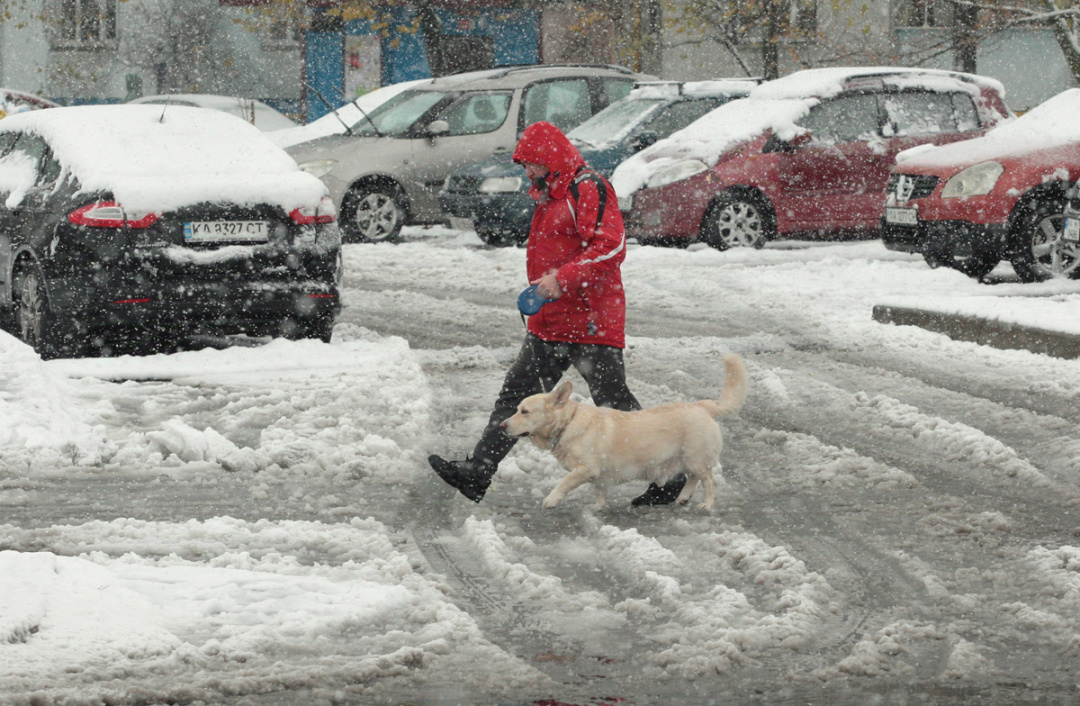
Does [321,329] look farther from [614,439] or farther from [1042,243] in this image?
[1042,243]

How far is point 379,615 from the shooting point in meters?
4.61

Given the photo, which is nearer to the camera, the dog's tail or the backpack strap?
the backpack strap

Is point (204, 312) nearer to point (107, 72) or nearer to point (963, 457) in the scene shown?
point (963, 457)

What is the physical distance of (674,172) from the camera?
15.2 meters

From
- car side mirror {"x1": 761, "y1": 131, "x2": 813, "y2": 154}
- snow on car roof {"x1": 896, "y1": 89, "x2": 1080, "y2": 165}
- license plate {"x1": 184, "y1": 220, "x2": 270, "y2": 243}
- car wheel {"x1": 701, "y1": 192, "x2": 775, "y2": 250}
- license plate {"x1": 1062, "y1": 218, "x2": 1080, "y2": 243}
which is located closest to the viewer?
license plate {"x1": 184, "y1": 220, "x2": 270, "y2": 243}

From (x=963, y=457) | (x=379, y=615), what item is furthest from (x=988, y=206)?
(x=379, y=615)

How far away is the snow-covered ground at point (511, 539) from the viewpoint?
4137mm

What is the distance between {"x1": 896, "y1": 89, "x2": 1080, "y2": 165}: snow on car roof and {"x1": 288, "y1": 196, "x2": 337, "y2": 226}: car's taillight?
19.8 ft

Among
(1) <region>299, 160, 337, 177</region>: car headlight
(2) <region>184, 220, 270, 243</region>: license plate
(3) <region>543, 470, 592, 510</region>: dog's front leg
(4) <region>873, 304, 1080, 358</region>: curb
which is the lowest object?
(3) <region>543, 470, 592, 510</region>: dog's front leg

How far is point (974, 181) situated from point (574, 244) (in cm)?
772

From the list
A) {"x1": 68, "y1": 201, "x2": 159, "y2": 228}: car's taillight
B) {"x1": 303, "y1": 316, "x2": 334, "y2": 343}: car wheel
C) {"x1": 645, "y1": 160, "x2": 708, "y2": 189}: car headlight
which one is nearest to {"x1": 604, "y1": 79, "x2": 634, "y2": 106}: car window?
{"x1": 645, "y1": 160, "x2": 708, "y2": 189}: car headlight

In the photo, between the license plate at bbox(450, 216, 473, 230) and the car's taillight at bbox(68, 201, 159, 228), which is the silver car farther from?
the car's taillight at bbox(68, 201, 159, 228)

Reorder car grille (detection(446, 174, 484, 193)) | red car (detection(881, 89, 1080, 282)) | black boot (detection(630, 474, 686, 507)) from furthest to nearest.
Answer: car grille (detection(446, 174, 484, 193))
red car (detection(881, 89, 1080, 282))
black boot (detection(630, 474, 686, 507))

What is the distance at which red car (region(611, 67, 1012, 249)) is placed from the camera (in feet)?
49.9
